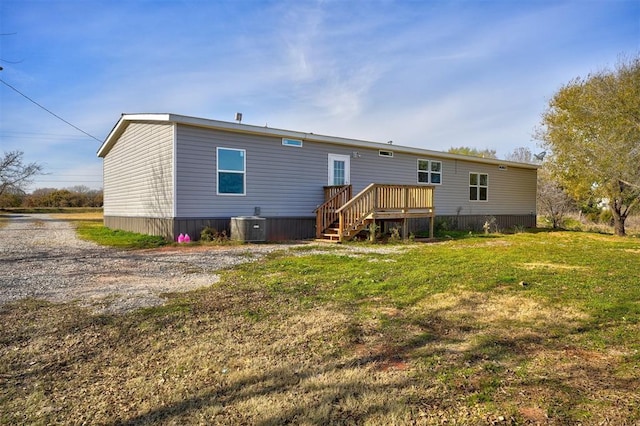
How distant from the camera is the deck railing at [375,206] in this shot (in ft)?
34.6

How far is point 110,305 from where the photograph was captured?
409 cm

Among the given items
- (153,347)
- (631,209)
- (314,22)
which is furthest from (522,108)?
(153,347)

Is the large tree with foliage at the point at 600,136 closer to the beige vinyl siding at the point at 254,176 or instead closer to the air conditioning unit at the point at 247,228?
the beige vinyl siding at the point at 254,176

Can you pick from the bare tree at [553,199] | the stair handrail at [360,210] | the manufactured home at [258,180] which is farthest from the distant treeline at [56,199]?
the bare tree at [553,199]

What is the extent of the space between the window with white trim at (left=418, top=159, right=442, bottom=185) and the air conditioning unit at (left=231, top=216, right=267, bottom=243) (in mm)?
7503

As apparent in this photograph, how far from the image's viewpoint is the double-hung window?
1066 cm

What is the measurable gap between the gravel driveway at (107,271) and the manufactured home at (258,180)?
1876 mm

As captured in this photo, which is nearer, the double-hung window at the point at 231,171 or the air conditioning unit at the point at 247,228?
the air conditioning unit at the point at 247,228

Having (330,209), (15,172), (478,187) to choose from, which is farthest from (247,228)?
(15,172)

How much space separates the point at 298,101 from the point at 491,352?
17.4 metres

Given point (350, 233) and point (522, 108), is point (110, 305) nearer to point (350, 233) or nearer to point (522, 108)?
point (350, 233)

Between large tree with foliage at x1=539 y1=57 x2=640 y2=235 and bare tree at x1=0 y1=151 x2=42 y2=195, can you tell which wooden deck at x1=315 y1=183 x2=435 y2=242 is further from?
bare tree at x1=0 y1=151 x2=42 y2=195

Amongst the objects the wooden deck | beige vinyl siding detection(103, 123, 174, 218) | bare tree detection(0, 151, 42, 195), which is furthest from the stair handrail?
bare tree detection(0, 151, 42, 195)

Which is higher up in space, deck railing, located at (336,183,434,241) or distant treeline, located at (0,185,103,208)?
distant treeline, located at (0,185,103,208)
